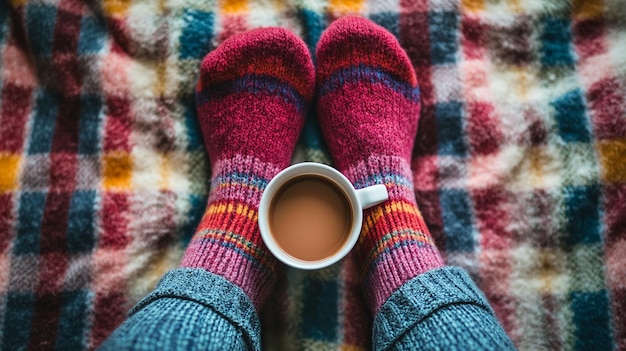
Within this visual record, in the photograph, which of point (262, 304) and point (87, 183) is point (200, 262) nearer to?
point (262, 304)

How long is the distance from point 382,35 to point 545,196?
1.27 feet

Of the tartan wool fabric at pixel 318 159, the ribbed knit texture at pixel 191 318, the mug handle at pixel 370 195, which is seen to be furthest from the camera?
the tartan wool fabric at pixel 318 159

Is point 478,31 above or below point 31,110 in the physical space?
above

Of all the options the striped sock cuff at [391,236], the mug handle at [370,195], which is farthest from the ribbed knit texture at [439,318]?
the mug handle at [370,195]

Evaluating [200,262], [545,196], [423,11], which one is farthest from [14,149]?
[545,196]

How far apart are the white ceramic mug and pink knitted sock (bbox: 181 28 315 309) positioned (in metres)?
0.10

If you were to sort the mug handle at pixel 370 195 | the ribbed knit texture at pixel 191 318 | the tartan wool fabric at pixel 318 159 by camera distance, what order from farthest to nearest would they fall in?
the tartan wool fabric at pixel 318 159 < the mug handle at pixel 370 195 < the ribbed knit texture at pixel 191 318

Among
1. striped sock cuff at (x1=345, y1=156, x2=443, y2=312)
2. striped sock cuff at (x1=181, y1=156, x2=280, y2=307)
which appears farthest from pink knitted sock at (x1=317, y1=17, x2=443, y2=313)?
striped sock cuff at (x1=181, y1=156, x2=280, y2=307)

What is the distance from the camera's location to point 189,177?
90cm

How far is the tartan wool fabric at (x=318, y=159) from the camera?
857 millimetres

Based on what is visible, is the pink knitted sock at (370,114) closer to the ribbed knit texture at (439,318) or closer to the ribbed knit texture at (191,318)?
the ribbed knit texture at (439,318)

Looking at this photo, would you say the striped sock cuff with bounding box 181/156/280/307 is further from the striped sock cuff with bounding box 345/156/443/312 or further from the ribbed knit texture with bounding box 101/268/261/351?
the striped sock cuff with bounding box 345/156/443/312

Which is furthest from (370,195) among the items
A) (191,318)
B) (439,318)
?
(191,318)

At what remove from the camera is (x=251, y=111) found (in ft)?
A: 2.89
